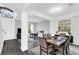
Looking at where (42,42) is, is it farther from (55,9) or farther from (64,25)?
(55,9)

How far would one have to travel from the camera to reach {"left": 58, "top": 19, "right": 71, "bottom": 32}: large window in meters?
1.93

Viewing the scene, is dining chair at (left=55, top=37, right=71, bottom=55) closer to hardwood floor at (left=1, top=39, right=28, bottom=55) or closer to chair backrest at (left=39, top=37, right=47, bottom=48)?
chair backrest at (left=39, top=37, right=47, bottom=48)

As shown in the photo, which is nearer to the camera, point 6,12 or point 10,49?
point 6,12

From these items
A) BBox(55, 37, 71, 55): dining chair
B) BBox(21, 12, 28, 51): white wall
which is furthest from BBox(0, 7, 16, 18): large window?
BBox(55, 37, 71, 55): dining chair

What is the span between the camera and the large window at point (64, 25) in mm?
1931

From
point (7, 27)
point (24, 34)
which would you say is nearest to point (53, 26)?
point (24, 34)

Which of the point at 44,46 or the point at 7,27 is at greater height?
the point at 7,27

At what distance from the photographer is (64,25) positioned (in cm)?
200

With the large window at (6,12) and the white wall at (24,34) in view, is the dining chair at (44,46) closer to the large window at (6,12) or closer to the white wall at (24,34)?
the white wall at (24,34)

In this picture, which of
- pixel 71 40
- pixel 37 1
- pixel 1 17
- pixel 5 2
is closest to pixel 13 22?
pixel 1 17

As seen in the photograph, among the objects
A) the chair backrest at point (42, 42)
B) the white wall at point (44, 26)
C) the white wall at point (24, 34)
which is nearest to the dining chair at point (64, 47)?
the chair backrest at point (42, 42)

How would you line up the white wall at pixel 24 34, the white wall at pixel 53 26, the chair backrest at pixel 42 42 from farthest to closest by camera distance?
the white wall at pixel 24 34 < the chair backrest at pixel 42 42 < the white wall at pixel 53 26

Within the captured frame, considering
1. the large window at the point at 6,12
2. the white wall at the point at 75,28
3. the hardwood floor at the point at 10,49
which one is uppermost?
the large window at the point at 6,12
